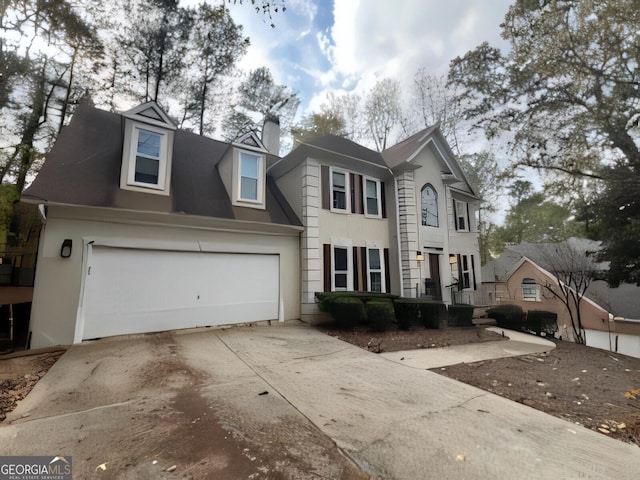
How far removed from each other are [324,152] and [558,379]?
8271 mm

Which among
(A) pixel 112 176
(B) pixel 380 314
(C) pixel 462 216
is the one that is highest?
(C) pixel 462 216

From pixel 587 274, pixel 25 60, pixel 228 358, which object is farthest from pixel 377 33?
pixel 25 60

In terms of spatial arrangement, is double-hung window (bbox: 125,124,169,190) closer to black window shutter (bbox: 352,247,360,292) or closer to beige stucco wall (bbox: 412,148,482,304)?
black window shutter (bbox: 352,247,360,292)

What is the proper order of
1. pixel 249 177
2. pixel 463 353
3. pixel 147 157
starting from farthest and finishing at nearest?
pixel 249 177 → pixel 147 157 → pixel 463 353

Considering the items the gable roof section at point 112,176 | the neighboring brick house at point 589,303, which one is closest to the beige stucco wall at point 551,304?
the neighboring brick house at point 589,303

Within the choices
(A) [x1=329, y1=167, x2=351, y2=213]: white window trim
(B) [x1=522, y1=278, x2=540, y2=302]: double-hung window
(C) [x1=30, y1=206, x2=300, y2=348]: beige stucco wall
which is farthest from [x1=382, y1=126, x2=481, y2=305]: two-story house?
(B) [x1=522, y1=278, x2=540, y2=302]: double-hung window

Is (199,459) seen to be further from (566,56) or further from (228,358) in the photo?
(566,56)

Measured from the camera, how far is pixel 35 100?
1423 centimetres

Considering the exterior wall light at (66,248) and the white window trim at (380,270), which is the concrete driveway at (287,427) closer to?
the exterior wall light at (66,248)

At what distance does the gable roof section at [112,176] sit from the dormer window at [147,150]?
11.3 inches

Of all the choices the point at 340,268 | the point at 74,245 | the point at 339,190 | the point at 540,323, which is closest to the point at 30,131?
the point at 74,245

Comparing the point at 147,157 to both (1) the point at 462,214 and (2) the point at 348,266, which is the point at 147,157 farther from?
(1) the point at 462,214

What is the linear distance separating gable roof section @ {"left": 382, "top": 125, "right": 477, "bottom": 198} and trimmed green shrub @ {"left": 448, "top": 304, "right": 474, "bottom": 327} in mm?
5634

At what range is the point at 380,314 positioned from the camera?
7801mm
